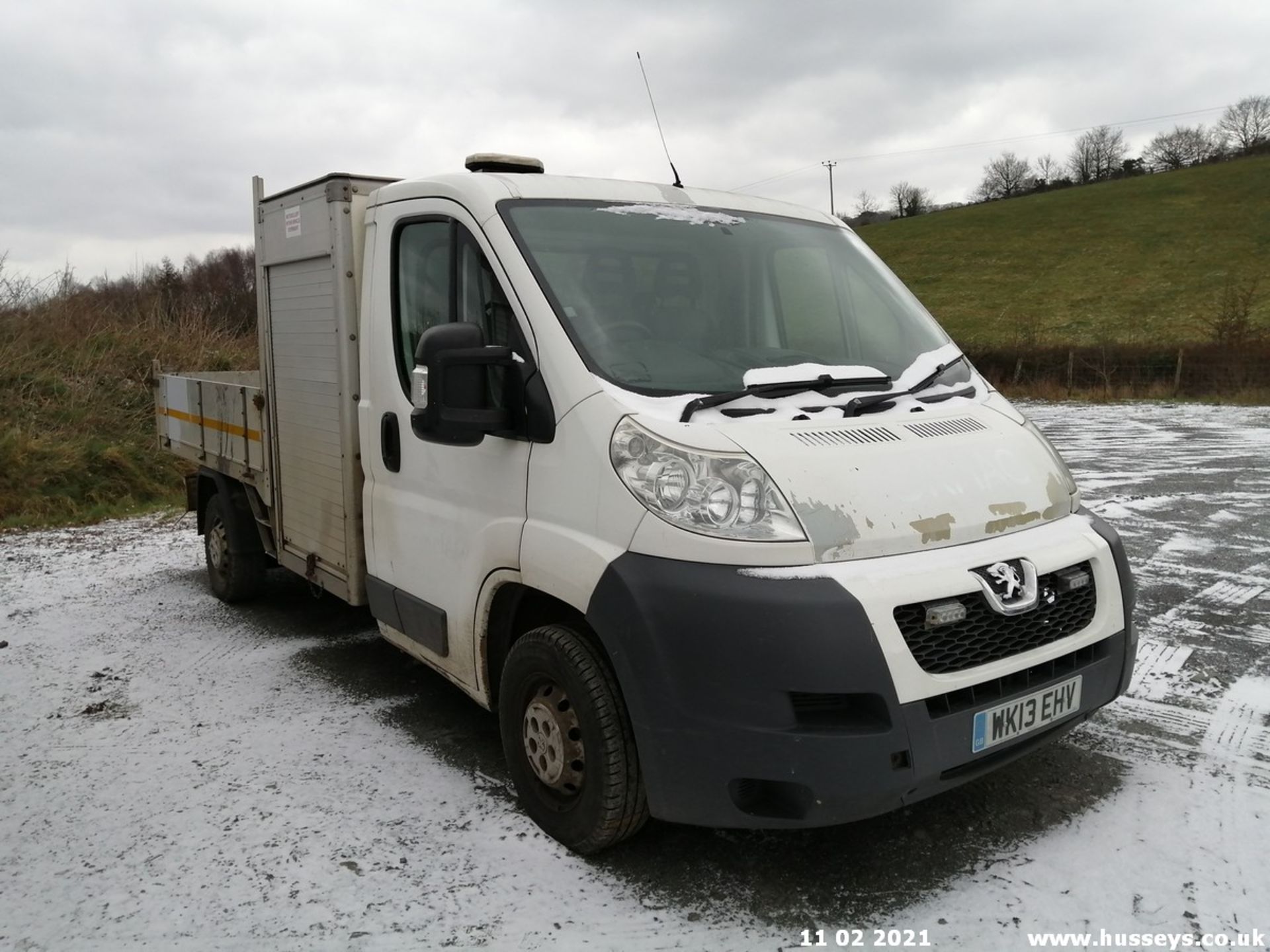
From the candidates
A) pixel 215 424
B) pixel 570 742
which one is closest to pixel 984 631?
pixel 570 742

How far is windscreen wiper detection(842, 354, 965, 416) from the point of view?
3102mm

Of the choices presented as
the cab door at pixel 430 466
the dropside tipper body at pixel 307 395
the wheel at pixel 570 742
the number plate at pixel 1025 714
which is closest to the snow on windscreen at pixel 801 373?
the cab door at pixel 430 466

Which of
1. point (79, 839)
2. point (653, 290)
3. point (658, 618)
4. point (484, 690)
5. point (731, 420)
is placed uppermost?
point (653, 290)

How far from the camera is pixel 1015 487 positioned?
121 inches

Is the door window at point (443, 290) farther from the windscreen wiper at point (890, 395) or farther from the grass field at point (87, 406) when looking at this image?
the grass field at point (87, 406)

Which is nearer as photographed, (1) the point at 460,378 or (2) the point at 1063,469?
(1) the point at 460,378

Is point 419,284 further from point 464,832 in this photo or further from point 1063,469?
point 1063,469

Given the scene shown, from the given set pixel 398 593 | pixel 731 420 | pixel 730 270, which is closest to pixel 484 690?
pixel 398 593

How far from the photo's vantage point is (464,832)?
3.32m

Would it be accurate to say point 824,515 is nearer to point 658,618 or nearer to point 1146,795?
point 658,618

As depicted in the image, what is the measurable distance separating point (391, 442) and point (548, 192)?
121 centimetres

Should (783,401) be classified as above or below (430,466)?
above

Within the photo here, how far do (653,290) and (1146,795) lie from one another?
8.17 ft

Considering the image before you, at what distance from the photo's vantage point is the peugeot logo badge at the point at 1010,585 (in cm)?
276
